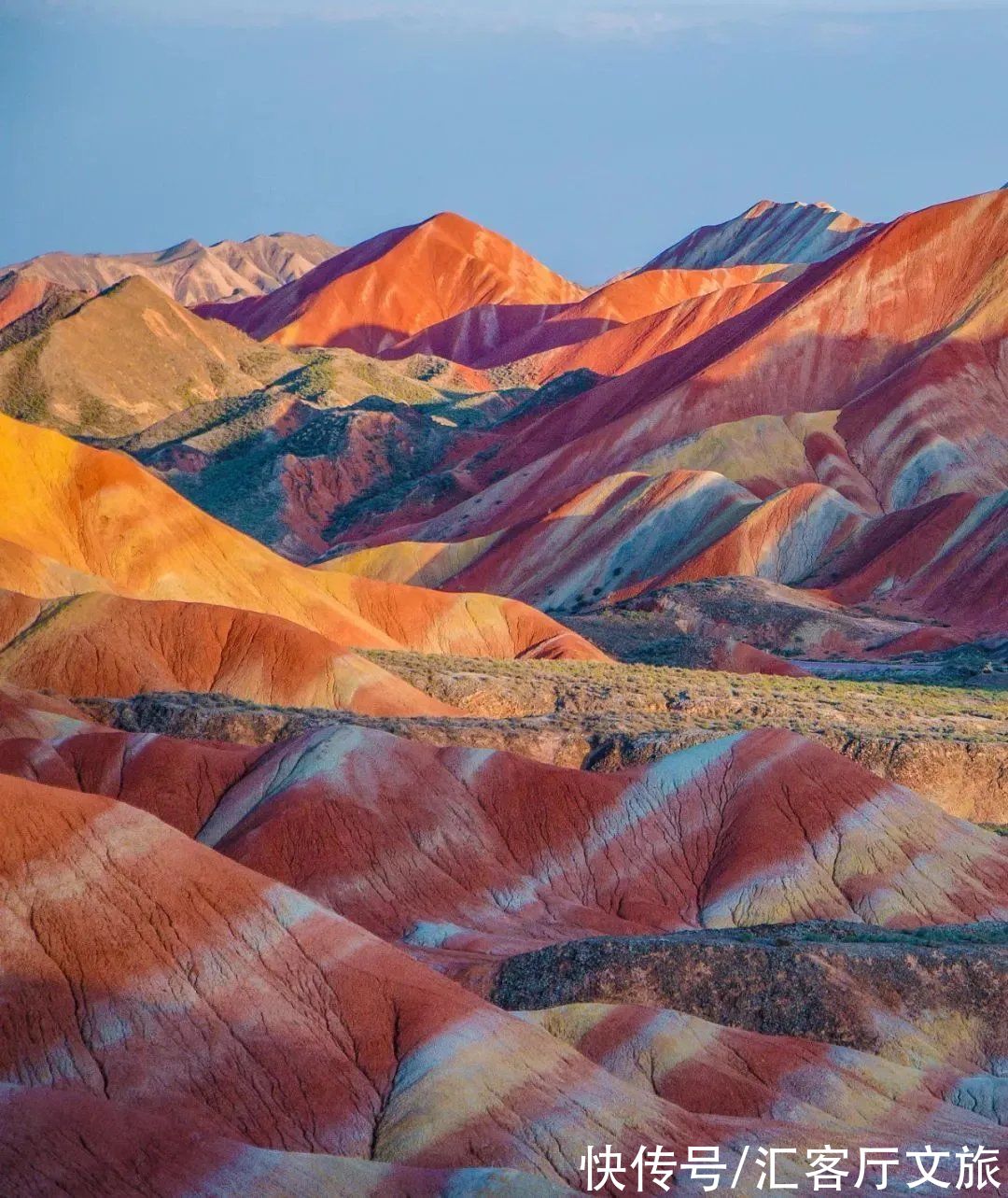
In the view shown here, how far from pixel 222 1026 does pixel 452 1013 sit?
7.52 ft

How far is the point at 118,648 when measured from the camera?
4650 centimetres

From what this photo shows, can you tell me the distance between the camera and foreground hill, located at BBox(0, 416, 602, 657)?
57.3 metres

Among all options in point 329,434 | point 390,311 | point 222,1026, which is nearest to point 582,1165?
point 222,1026

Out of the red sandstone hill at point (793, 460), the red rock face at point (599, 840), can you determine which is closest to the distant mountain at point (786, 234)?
the red sandstone hill at point (793, 460)

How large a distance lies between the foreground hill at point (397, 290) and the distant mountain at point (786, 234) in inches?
785

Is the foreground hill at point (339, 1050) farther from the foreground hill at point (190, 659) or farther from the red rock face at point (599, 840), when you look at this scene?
the foreground hill at point (190, 659)

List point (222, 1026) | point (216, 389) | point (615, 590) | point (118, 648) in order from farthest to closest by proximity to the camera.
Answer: point (216, 389) < point (615, 590) < point (118, 648) < point (222, 1026)

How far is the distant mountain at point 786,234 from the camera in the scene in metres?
176

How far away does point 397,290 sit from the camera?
18550 cm

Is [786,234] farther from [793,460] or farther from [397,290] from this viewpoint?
[793,460]

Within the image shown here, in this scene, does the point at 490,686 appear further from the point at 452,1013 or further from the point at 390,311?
the point at 390,311

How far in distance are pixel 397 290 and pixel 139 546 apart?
130 metres

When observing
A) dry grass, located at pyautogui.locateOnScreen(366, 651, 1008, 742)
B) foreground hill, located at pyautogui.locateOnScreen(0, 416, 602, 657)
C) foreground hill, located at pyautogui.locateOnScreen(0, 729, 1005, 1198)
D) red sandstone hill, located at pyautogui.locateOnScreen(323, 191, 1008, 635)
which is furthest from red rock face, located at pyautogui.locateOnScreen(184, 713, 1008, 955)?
red sandstone hill, located at pyautogui.locateOnScreen(323, 191, 1008, 635)

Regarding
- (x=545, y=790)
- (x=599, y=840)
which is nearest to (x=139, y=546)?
(x=545, y=790)
